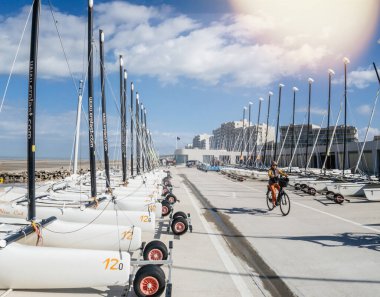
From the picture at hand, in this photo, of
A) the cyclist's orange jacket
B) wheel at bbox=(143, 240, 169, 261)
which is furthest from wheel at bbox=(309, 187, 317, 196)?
wheel at bbox=(143, 240, 169, 261)

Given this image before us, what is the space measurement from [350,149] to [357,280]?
1759 inches

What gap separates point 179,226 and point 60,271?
15.3ft

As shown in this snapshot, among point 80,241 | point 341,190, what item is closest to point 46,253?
point 80,241

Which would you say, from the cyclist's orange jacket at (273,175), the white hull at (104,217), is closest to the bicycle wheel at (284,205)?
the cyclist's orange jacket at (273,175)

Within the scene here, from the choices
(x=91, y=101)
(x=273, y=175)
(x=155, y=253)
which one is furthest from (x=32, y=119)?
(x=273, y=175)

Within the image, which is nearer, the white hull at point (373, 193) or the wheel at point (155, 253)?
the wheel at point (155, 253)

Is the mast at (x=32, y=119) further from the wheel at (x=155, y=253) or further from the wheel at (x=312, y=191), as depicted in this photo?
the wheel at (x=312, y=191)

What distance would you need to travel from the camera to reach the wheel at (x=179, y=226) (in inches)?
394

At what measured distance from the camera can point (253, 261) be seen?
25.0 ft

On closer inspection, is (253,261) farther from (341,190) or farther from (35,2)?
(341,190)

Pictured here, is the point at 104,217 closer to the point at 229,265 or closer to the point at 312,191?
the point at 229,265

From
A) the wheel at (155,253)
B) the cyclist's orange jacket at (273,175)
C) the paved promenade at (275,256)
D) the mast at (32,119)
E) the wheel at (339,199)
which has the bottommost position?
the paved promenade at (275,256)

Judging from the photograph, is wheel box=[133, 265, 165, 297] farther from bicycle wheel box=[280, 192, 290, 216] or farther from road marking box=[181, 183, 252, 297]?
bicycle wheel box=[280, 192, 290, 216]

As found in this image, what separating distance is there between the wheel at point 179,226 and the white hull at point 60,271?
4250 mm
